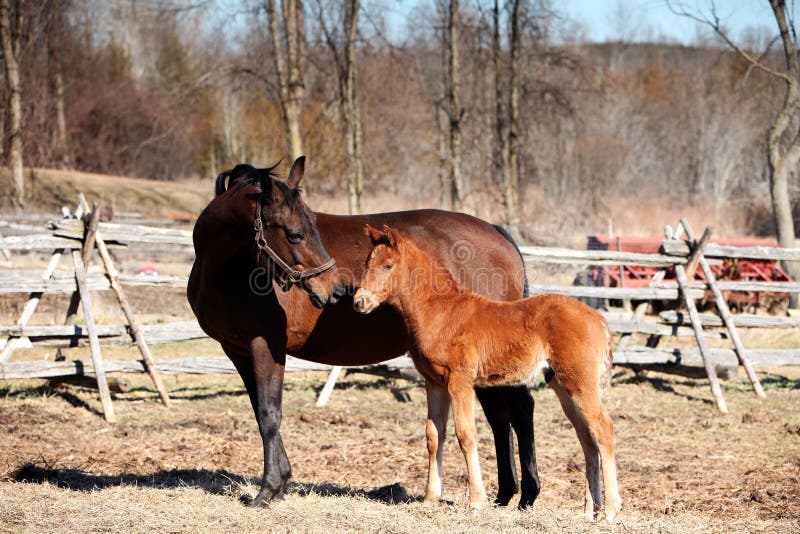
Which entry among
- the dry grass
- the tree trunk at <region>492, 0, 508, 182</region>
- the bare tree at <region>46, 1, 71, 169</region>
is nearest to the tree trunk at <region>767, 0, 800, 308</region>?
the tree trunk at <region>492, 0, 508, 182</region>

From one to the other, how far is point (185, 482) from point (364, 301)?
2641mm

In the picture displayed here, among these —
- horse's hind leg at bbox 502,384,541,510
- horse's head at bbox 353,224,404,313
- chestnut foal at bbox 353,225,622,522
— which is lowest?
horse's hind leg at bbox 502,384,541,510

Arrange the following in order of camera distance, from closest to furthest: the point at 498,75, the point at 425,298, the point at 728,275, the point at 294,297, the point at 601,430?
the point at 601,430 → the point at 425,298 → the point at 294,297 → the point at 728,275 → the point at 498,75

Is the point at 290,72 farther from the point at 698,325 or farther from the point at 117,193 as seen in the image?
the point at 117,193

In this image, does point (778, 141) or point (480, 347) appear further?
point (778, 141)

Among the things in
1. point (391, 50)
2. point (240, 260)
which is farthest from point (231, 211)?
point (391, 50)

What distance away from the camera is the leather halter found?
484cm

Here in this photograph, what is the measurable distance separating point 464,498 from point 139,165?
40491mm

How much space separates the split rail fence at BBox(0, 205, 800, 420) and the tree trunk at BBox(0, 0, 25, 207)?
16.0 meters

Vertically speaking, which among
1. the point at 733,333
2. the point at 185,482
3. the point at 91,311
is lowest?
the point at 185,482

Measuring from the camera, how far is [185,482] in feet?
20.3

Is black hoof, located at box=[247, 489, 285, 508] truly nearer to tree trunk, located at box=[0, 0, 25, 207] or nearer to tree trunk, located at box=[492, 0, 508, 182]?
tree trunk, located at box=[492, 0, 508, 182]

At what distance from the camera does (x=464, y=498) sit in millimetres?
A: 5129

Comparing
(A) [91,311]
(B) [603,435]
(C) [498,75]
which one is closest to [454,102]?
(C) [498,75]
